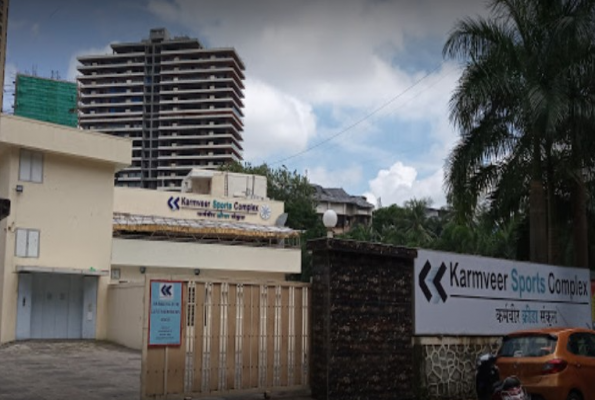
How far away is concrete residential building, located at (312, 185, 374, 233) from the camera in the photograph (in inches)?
4051

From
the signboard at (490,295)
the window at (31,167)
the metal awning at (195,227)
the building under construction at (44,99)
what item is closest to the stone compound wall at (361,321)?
the signboard at (490,295)

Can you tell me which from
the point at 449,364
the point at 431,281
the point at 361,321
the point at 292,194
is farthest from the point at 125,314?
the point at 292,194

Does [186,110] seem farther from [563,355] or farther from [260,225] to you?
[563,355]

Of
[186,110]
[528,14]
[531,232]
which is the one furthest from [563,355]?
[186,110]

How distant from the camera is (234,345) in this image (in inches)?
446

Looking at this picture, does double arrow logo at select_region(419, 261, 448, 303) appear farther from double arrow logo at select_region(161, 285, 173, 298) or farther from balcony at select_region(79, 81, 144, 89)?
balcony at select_region(79, 81, 144, 89)

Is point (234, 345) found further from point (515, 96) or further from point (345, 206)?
point (345, 206)

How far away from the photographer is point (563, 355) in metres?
Result: 11.1

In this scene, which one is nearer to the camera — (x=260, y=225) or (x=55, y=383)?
(x=55, y=383)

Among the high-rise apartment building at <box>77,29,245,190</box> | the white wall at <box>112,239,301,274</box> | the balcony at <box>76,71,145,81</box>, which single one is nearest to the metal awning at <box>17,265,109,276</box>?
the white wall at <box>112,239,301,274</box>

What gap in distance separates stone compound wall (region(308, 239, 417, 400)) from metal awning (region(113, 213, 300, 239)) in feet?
94.4

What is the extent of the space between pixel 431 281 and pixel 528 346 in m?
2.78

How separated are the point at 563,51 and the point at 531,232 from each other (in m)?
5.04

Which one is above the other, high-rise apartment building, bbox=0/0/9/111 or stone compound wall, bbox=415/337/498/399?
high-rise apartment building, bbox=0/0/9/111
